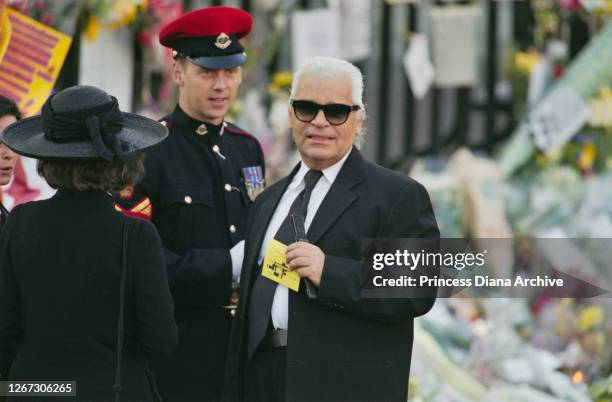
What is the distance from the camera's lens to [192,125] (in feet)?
16.2

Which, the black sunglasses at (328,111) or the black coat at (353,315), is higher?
the black sunglasses at (328,111)

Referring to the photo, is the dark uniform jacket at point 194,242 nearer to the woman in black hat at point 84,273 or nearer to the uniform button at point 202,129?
the uniform button at point 202,129

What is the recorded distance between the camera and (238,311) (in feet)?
14.0

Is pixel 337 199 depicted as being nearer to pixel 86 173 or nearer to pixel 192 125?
pixel 86 173

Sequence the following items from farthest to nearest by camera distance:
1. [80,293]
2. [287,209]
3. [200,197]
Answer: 1. [200,197]
2. [287,209]
3. [80,293]

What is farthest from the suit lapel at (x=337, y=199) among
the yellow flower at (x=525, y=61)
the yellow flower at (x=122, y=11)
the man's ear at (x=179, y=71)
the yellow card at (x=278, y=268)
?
the yellow flower at (x=525, y=61)

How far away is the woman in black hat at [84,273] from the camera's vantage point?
364 centimetres

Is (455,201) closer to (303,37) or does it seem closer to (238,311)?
(303,37)

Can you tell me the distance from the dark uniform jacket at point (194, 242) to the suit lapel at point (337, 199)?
672mm

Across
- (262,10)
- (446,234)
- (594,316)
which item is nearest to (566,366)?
(594,316)

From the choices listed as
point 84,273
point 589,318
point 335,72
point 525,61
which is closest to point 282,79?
point 525,61

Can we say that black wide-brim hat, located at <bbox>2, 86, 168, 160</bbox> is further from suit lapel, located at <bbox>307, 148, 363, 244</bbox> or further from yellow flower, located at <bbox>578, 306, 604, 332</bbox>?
yellow flower, located at <bbox>578, 306, 604, 332</bbox>

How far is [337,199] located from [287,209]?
0.25 metres

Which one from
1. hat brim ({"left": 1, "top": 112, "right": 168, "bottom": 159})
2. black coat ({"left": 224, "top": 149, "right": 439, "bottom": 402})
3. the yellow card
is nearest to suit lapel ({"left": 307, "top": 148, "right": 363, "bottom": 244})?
black coat ({"left": 224, "top": 149, "right": 439, "bottom": 402})
